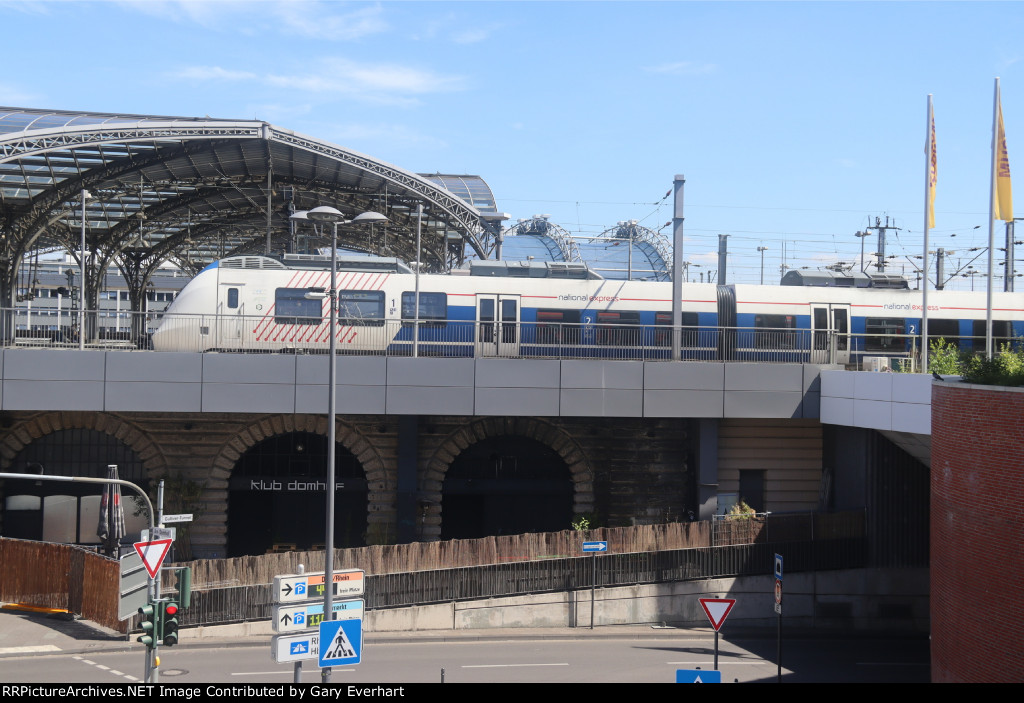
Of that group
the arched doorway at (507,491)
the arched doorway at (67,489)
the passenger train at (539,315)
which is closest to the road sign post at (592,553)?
the arched doorway at (507,491)

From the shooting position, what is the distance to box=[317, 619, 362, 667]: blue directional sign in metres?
15.2

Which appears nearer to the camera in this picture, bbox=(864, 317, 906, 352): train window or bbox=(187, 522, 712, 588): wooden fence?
bbox=(187, 522, 712, 588): wooden fence

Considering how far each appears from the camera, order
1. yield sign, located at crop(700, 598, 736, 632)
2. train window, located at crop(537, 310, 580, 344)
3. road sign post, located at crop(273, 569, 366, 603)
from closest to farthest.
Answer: road sign post, located at crop(273, 569, 366, 603)
yield sign, located at crop(700, 598, 736, 632)
train window, located at crop(537, 310, 580, 344)

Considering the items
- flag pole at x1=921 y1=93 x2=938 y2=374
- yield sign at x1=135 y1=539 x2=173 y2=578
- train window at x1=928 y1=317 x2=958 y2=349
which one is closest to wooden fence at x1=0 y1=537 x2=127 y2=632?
yield sign at x1=135 y1=539 x2=173 y2=578

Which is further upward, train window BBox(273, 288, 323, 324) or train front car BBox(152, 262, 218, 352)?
→ train window BBox(273, 288, 323, 324)

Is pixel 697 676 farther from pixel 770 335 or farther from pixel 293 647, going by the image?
pixel 770 335

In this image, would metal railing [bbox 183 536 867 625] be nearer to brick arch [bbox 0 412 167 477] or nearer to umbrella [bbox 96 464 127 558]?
umbrella [bbox 96 464 127 558]

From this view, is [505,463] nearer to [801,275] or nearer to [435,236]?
[801,275]

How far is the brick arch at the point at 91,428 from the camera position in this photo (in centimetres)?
3128

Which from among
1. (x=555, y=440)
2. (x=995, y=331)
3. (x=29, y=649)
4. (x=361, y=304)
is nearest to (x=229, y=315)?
(x=361, y=304)

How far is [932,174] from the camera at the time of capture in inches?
1113

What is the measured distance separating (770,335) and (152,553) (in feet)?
69.9

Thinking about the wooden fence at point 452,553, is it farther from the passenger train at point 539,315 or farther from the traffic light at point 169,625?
the traffic light at point 169,625

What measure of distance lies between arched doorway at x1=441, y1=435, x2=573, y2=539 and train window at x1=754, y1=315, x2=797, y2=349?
813 centimetres
